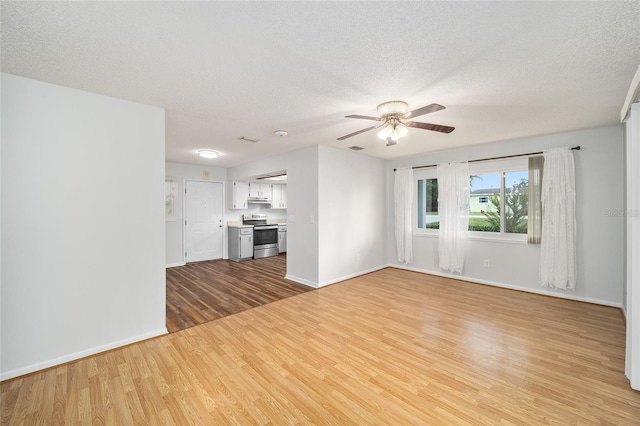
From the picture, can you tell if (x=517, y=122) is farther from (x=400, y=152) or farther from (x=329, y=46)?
(x=329, y=46)

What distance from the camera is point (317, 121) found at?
336cm

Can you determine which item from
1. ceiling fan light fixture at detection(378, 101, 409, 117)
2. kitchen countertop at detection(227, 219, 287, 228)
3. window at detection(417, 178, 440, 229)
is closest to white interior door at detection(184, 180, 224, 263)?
kitchen countertop at detection(227, 219, 287, 228)

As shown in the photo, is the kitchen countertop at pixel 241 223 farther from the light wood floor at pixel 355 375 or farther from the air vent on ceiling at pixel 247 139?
the light wood floor at pixel 355 375

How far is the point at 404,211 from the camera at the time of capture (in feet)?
18.9

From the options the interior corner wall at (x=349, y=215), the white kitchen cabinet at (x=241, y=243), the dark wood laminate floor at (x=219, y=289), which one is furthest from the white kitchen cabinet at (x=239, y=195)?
the interior corner wall at (x=349, y=215)

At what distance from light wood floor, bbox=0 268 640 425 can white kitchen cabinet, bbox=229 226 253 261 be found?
3691 mm

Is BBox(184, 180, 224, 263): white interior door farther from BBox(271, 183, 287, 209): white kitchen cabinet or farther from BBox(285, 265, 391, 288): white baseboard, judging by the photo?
BBox(285, 265, 391, 288): white baseboard

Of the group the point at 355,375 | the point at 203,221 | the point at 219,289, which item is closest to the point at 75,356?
the point at 219,289

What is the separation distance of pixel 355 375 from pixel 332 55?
103 inches

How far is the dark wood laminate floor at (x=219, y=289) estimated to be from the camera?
11.3 ft

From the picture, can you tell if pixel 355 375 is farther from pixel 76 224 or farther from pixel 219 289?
pixel 219 289

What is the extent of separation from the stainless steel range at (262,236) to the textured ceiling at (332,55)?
14.6ft

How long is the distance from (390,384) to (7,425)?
2.66 meters

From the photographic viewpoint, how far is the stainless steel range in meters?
7.24
